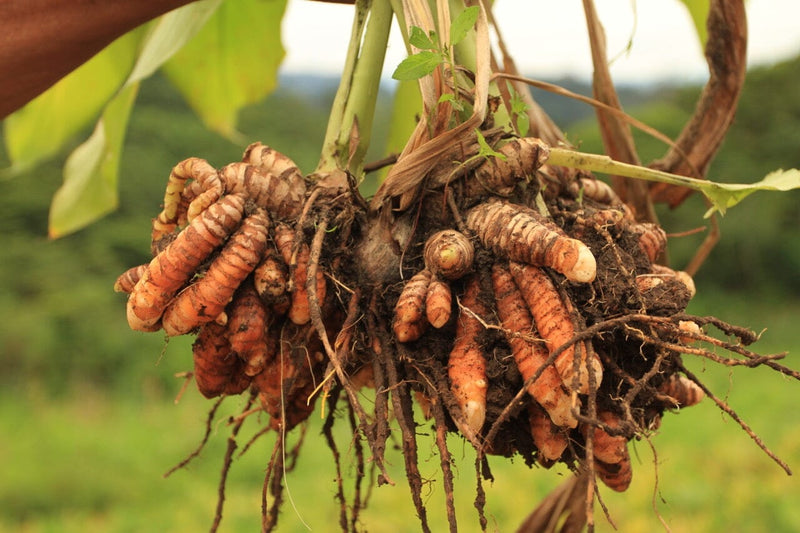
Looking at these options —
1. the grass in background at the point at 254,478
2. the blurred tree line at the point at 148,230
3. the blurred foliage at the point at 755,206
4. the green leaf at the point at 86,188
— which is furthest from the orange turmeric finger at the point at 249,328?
the blurred foliage at the point at 755,206

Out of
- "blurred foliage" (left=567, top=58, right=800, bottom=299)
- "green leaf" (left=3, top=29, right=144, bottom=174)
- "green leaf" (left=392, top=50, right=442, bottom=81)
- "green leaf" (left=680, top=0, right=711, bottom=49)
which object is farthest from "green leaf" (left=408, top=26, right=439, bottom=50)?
"blurred foliage" (left=567, top=58, right=800, bottom=299)

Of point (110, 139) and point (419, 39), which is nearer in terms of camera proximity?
point (419, 39)

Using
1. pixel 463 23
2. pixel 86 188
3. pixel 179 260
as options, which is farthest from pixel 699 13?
pixel 86 188

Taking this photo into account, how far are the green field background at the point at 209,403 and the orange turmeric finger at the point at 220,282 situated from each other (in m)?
0.18

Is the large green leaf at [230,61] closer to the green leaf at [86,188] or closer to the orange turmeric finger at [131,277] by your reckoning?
the green leaf at [86,188]

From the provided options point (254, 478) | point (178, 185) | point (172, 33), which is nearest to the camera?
point (178, 185)

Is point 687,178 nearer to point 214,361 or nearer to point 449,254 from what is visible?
point 449,254

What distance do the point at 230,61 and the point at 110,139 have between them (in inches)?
11.6

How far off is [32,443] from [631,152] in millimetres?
2333

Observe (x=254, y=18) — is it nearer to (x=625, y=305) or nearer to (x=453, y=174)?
(x=453, y=174)

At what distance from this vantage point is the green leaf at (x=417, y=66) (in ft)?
1.86

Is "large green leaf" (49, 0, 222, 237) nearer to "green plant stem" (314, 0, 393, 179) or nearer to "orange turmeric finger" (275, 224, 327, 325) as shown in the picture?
"green plant stem" (314, 0, 393, 179)

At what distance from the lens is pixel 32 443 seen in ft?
8.14

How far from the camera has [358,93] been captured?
0.70 meters
